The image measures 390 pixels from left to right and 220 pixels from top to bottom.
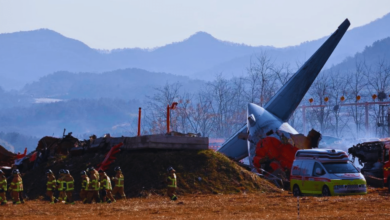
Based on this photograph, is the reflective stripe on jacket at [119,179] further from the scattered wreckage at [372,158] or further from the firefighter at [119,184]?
the scattered wreckage at [372,158]

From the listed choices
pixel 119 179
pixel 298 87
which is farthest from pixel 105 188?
pixel 298 87

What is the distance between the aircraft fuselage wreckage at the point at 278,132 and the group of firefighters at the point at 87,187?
38.2 feet

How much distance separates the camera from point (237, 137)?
50844 millimetres

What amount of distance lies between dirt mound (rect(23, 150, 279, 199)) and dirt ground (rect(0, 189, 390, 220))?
502 cm

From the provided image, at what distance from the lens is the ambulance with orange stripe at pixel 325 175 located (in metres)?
31.0

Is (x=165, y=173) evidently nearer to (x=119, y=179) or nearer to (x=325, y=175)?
(x=119, y=179)

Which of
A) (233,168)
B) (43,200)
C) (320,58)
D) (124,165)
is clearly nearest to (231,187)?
(233,168)

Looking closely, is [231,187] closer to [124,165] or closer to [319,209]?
[124,165]

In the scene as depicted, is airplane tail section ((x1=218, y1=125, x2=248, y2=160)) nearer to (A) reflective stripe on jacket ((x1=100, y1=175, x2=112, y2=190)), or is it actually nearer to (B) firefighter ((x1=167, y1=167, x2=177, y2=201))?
(B) firefighter ((x1=167, y1=167, x2=177, y2=201))

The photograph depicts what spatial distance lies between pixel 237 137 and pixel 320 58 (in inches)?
357

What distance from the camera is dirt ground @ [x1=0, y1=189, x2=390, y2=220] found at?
22.8m

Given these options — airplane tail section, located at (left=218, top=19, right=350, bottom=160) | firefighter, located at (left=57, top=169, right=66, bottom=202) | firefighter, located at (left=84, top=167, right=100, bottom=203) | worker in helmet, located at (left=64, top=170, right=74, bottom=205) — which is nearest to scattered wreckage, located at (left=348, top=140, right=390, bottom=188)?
Result: airplane tail section, located at (left=218, top=19, right=350, bottom=160)

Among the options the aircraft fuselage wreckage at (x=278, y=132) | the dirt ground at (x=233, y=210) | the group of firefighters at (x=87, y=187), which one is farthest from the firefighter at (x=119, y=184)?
the aircraft fuselage wreckage at (x=278, y=132)

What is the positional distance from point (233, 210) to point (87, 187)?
887cm
